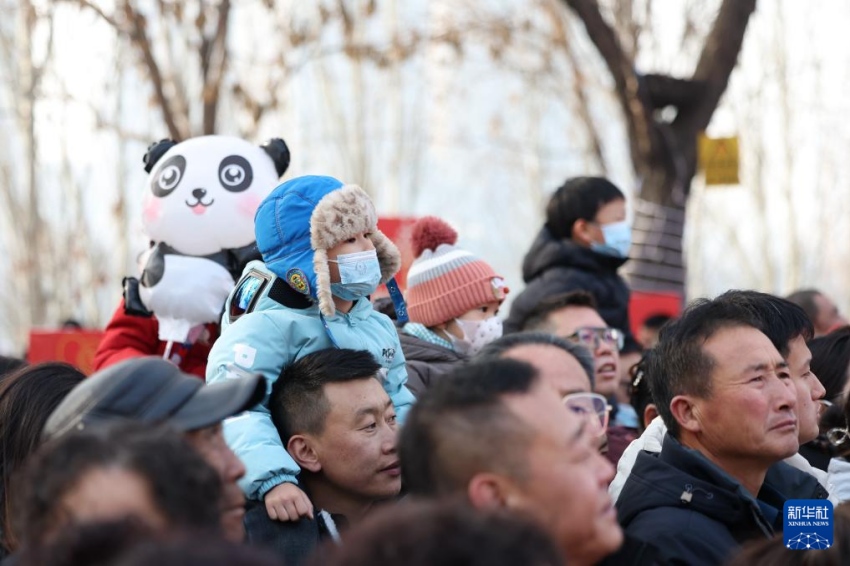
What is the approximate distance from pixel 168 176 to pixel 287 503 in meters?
1.89

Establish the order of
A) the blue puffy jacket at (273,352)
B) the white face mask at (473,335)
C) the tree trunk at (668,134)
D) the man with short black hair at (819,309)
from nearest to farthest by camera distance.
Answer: the blue puffy jacket at (273,352) → the white face mask at (473,335) → the man with short black hair at (819,309) → the tree trunk at (668,134)

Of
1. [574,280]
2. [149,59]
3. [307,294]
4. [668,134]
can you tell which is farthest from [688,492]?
[668,134]

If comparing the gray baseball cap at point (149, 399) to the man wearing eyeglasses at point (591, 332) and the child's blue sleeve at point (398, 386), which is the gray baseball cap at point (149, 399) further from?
the man wearing eyeglasses at point (591, 332)

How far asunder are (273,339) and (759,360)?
4.93 feet

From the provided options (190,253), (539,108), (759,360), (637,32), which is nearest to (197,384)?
(759,360)

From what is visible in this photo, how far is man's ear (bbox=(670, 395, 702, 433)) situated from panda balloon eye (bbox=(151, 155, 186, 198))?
88.9 inches

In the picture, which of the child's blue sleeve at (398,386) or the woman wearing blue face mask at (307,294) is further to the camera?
the child's blue sleeve at (398,386)

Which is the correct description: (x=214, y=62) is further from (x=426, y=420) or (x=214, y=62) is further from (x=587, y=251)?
(x=426, y=420)

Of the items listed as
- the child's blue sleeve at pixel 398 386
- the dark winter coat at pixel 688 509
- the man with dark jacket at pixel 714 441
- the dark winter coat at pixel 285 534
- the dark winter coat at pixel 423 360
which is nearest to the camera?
the dark winter coat at pixel 688 509

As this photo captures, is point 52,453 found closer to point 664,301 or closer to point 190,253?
point 190,253

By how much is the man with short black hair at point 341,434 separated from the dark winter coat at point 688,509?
779mm

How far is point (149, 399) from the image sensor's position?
2756 mm

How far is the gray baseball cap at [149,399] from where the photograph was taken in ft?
8.89

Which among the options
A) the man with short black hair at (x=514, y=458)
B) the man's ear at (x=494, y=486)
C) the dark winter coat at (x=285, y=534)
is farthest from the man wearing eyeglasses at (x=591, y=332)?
the man's ear at (x=494, y=486)
